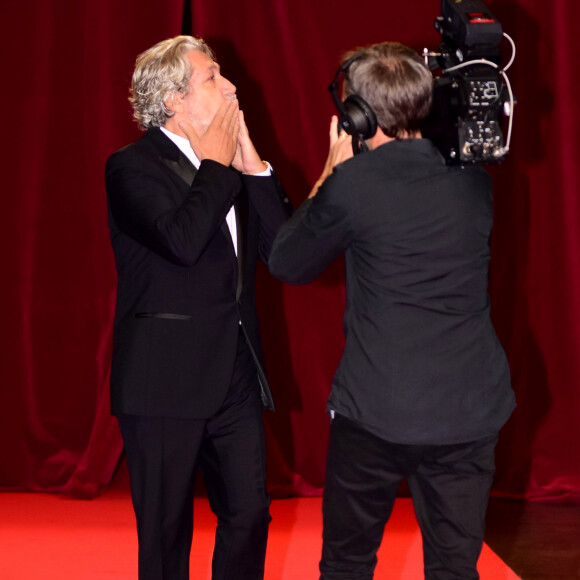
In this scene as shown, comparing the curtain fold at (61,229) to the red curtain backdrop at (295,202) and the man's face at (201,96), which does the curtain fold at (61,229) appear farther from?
the man's face at (201,96)

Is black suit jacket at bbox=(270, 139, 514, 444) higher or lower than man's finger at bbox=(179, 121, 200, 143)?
lower

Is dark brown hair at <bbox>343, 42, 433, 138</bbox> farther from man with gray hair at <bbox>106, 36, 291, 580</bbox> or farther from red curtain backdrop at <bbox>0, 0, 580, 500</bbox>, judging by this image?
red curtain backdrop at <bbox>0, 0, 580, 500</bbox>

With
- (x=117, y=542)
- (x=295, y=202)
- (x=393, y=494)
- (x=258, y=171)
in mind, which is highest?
(x=258, y=171)

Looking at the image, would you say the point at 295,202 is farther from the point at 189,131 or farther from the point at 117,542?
the point at 189,131

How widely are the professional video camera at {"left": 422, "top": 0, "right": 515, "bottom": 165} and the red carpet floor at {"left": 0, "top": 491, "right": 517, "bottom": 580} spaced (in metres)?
1.63

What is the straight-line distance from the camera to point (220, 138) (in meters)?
2.08

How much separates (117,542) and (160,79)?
5.72ft

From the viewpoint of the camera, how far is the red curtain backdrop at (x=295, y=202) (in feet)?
12.3

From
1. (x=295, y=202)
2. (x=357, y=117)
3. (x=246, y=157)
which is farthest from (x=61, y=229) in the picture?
(x=357, y=117)

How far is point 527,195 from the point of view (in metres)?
3.84

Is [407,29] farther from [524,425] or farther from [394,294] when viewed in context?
[394,294]

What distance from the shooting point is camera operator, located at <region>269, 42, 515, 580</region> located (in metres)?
1.70

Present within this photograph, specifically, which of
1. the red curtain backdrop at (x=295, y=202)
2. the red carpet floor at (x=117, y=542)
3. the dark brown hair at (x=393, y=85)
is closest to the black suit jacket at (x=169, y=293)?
the dark brown hair at (x=393, y=85)

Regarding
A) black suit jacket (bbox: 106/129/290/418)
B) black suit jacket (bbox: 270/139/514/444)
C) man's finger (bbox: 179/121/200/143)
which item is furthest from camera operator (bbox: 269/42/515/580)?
man's finger (bbox: 179/121/200/143)
